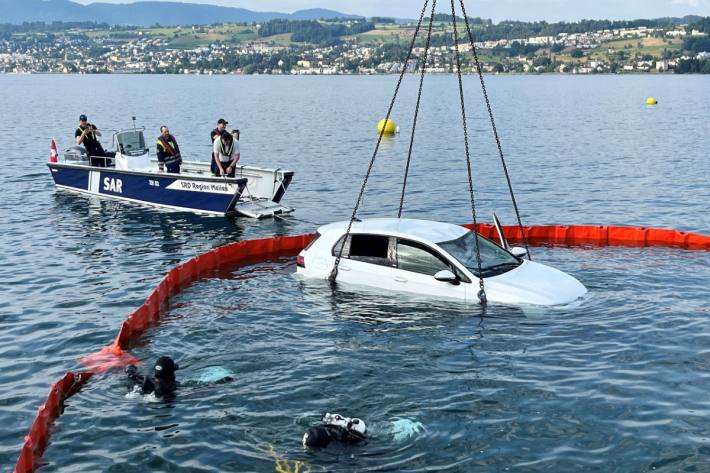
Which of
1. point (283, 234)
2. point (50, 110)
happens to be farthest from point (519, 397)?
point (50, 110)

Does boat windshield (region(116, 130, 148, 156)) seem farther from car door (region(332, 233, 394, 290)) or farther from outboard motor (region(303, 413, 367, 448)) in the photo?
outboard motor (region(303, 413, 367, 448))

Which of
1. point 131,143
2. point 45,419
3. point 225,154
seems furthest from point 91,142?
point 45,419

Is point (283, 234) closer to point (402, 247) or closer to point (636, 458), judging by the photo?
point (402, 247)

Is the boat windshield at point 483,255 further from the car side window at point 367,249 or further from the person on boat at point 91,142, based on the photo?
the person on boat at point 91,142

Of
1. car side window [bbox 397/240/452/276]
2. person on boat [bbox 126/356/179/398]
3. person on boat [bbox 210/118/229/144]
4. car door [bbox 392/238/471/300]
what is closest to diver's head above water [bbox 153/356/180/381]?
person on boat [bbox 126/356/179/398]

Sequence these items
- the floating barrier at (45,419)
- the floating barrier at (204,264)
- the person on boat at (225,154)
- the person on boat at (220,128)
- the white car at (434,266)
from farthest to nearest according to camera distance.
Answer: the person on boat at (225,154) < the person on boat at (220,128) < the white car at (434,266) < the floating barrier at (204,264) < the floating barrier at (45,419)

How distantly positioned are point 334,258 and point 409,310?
2266 millimetres

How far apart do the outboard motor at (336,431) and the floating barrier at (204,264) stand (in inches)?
131

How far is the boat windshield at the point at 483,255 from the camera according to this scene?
1495 centimetres

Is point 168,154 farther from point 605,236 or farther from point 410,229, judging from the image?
point 605,236

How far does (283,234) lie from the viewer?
24.6 m

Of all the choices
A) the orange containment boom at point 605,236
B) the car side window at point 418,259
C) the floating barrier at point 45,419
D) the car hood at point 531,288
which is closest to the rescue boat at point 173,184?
the orange containment boom at point 605,236

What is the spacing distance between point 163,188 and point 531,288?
1621 cm

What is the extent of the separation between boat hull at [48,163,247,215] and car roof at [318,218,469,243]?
9.99 metres
